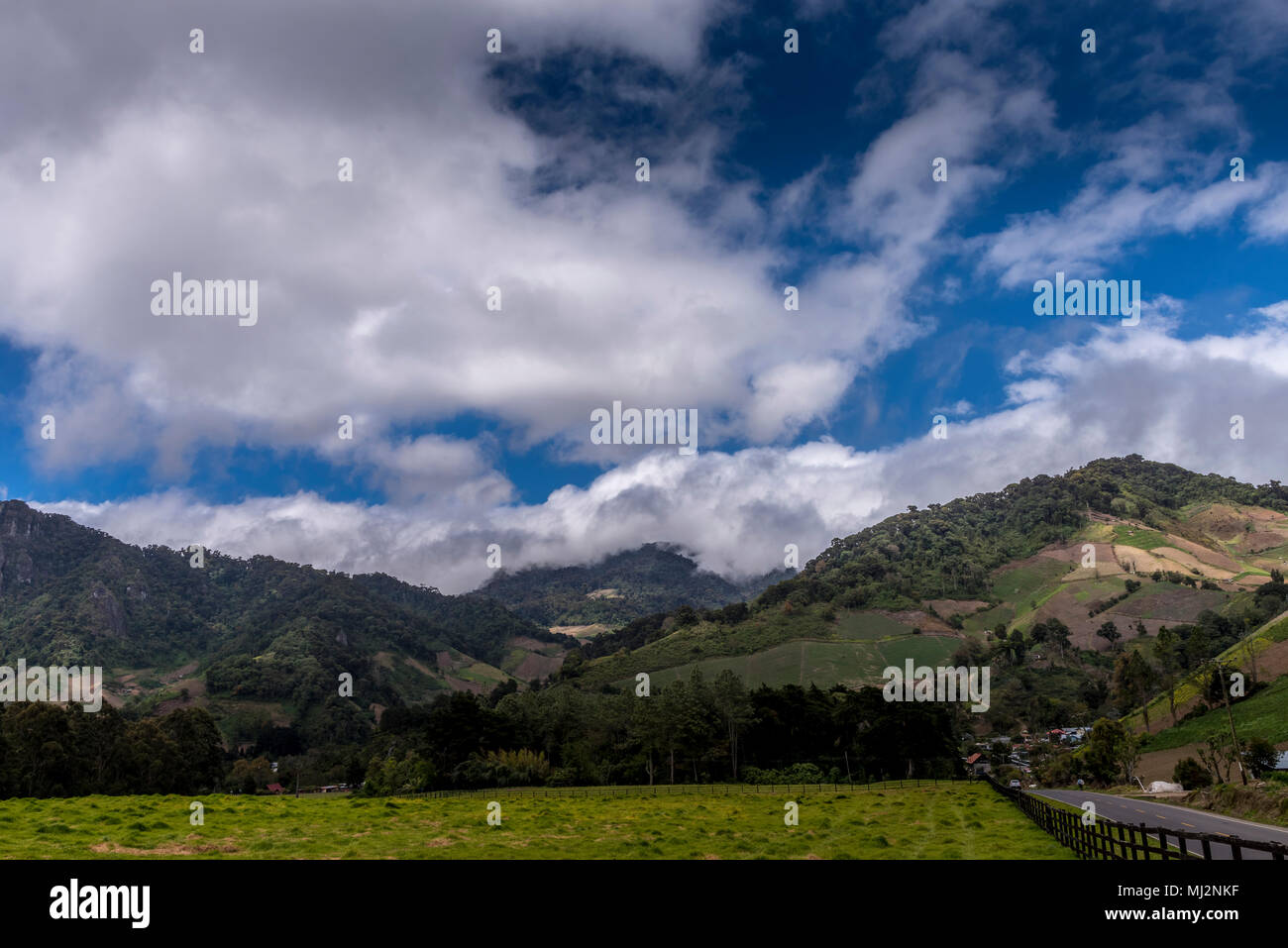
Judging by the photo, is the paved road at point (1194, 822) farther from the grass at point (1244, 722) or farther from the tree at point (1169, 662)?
the tree at point (1169, 662)

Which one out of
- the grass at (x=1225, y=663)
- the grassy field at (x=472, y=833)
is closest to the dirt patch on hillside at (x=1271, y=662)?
the grass at (x=1225, y=663)

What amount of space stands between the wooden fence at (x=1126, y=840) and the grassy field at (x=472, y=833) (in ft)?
3.35

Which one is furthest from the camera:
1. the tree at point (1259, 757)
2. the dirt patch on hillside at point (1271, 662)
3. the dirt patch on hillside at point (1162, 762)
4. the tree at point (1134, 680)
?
the tree at point (1134, 680)

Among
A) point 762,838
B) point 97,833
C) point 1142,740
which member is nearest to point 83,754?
point 97,833

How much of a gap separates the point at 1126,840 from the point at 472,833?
24978 millimetres

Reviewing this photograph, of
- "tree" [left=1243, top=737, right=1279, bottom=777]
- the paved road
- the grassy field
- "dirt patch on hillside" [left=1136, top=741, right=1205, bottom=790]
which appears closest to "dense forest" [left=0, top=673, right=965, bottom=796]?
"dirt patch on hillside" [left=1136, top=741, right=1205, bottom=790]

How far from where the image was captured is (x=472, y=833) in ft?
109

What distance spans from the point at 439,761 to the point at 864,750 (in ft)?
206

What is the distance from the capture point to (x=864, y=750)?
111 m

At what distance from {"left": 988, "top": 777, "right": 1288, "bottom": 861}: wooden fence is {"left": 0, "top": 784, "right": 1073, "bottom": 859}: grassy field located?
102 cm

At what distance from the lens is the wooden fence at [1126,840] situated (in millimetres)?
14134

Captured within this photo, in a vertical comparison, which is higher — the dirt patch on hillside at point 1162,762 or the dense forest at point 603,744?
the dense forest at point 603,744
